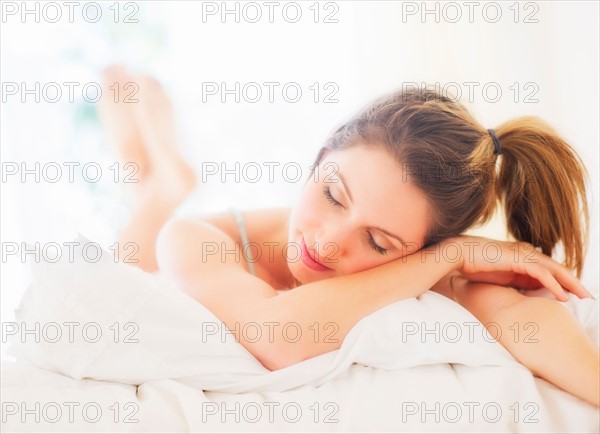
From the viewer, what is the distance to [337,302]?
3.45 ft

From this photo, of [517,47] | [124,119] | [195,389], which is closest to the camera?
[195,389]

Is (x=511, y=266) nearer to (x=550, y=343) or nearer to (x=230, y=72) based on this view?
(x=550, y=343)

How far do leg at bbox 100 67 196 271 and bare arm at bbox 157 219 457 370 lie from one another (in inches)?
39.8

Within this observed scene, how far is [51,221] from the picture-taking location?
2232 millimetres

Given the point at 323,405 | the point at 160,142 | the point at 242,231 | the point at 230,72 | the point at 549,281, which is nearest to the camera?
the point at 323,405

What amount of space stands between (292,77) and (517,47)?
931mm

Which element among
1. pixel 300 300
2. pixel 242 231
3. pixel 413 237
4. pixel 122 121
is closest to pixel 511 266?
pixel 413 237

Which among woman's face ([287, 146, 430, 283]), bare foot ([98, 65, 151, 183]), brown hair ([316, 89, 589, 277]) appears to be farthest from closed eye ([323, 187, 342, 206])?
bare foot ([98, 65, 151, 183])

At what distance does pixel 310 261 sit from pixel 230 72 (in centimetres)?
162

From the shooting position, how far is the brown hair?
3.87 feet

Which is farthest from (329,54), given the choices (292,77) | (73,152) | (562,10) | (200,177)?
→ (73,152)

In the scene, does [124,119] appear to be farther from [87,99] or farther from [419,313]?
[419,313]

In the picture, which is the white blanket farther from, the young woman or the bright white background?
the bright white background

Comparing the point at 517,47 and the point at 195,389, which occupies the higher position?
the point at 517,47
